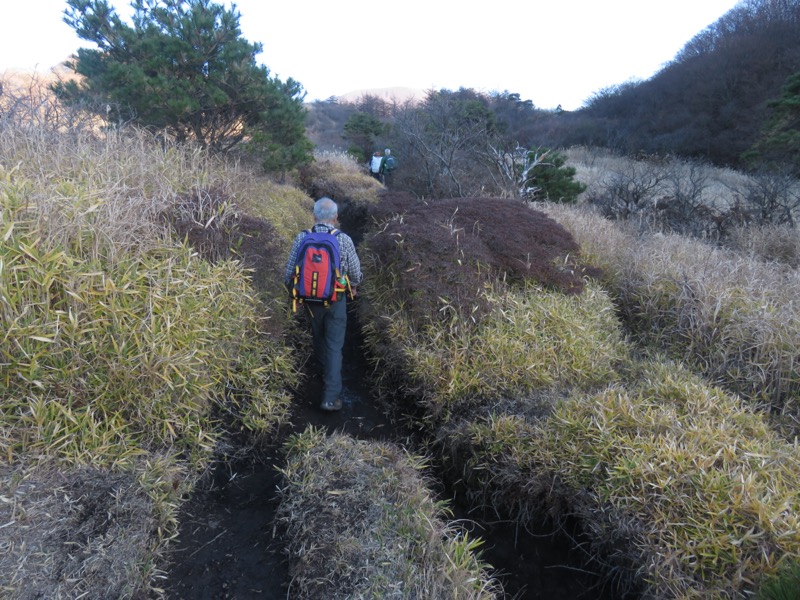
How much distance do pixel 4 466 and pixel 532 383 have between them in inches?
144

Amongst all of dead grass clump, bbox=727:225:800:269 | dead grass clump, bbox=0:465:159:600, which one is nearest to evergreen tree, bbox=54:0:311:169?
dead grass clump, bbox=0:465:159:600

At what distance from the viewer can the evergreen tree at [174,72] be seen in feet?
21.8

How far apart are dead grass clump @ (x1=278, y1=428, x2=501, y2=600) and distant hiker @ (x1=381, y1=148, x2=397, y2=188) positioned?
10732 millimetres

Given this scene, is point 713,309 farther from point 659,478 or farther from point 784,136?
point 784,136

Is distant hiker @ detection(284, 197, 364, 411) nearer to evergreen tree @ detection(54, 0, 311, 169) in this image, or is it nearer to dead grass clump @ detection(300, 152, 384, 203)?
evergreen tree @ detection(54, 0, 311, 169)

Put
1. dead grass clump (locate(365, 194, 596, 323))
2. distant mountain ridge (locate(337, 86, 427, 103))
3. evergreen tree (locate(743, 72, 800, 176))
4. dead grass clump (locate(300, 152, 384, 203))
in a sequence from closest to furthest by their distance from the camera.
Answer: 1. dead grass clump (locate(365, 194, 596, 323))
2. dead grass clump (locate(300, 152, 384, 203))
3. evergreen tree (locate(743, 72, 800, 176))
4. distant mountain ridge (locate(337, 86, 427, 103))

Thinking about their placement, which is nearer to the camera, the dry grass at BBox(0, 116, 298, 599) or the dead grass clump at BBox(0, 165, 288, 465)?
the dry grass at BBox(0, 116, 298, 599)

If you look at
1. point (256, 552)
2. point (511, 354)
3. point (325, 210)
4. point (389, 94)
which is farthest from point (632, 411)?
point (389, 94)

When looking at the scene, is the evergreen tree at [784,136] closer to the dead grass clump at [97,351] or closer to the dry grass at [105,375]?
the dry grass at [105,375]

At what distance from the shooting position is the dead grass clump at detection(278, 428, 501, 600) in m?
2.49

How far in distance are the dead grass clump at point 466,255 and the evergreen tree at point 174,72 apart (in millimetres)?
3649

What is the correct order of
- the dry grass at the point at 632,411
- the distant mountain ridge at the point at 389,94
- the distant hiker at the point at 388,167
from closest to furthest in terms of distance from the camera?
the dry grass at the point at 632,411 < the distant hiker at the point at 388,167 < the distant mountain ridge at the point at 389,94

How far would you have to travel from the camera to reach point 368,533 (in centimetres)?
275

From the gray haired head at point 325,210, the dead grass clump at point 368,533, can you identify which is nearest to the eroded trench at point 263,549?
the dead grass clump at point 368,533
